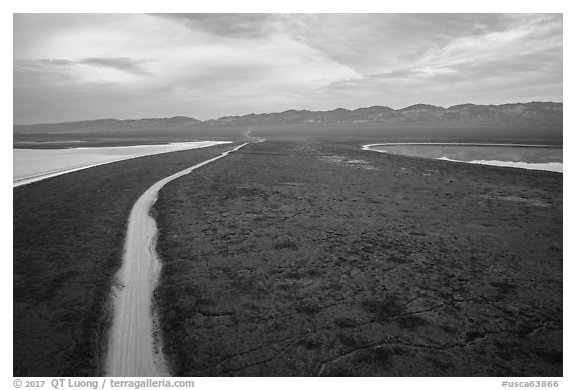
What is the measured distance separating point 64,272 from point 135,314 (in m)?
2.91

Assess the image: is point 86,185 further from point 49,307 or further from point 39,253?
point 49,307

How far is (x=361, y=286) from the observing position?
715cm

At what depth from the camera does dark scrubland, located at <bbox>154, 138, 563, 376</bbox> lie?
509cm

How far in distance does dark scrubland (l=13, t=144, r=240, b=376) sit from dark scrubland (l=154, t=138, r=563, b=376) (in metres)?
1.26

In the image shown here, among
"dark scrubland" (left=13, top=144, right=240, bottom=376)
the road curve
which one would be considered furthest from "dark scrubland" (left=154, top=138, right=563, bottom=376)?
"dark scrubland" (left=13, top=144, right=240, bottom=376)

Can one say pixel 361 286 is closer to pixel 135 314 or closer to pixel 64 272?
pixel 135 314

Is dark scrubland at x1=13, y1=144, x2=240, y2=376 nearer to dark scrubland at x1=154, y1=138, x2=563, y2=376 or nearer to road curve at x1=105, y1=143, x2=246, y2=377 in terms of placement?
road curve at x1=105, y1=143, x2=246, y2=377

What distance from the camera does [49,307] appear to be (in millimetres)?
6359

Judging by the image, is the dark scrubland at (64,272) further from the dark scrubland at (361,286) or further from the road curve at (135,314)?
the dark scrubland at (361,286)

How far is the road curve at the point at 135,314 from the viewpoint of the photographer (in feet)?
16.5

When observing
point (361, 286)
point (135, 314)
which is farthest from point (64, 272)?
point (361, 286)

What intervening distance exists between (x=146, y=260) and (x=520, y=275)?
9.17 metres

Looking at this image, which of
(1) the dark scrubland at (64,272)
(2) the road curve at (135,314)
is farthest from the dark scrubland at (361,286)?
(1) the dark scrubland at (64,272)
